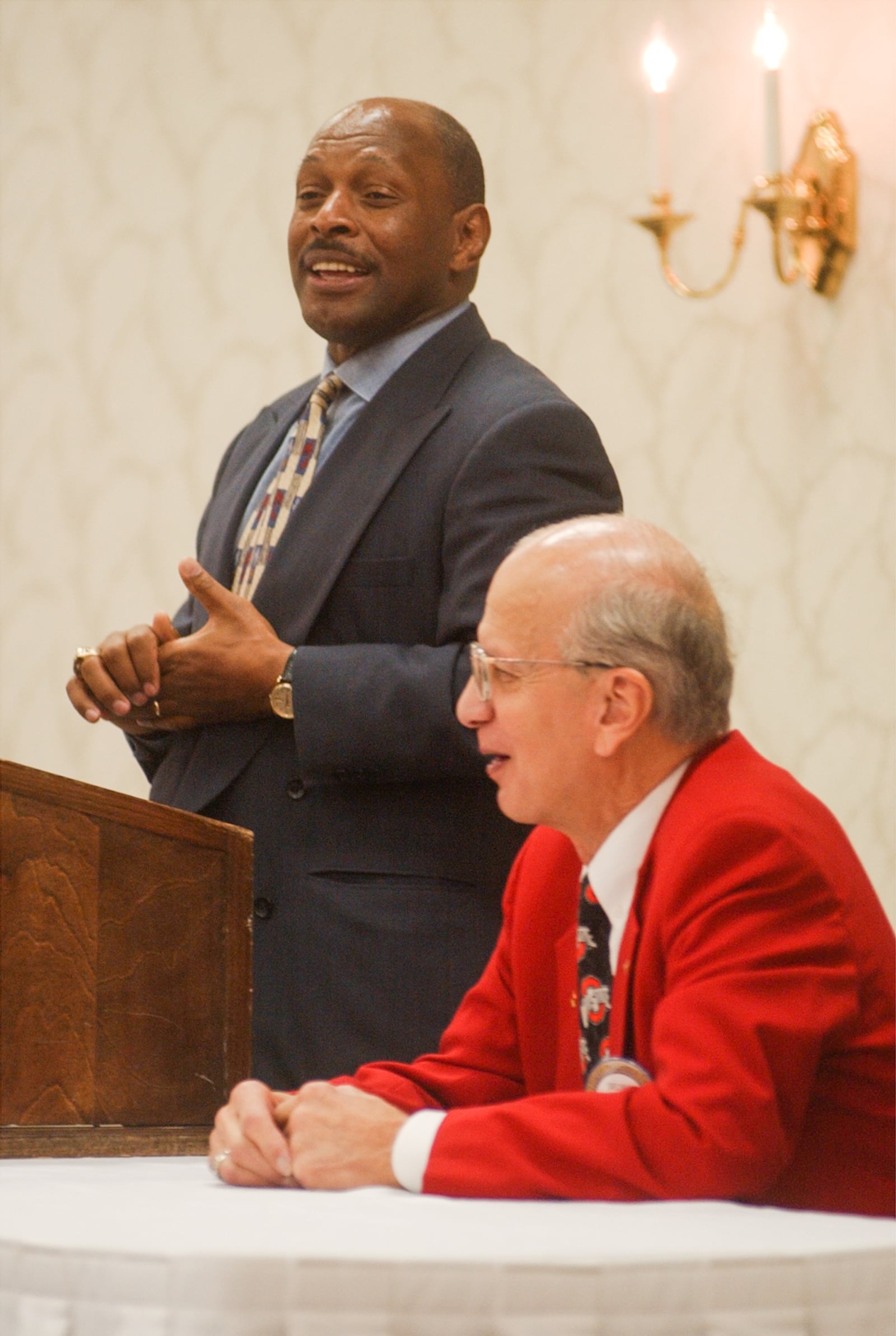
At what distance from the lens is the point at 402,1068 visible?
1536 millimetres

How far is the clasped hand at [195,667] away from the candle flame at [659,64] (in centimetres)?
130

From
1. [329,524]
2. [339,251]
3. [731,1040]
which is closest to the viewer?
[731,1040]

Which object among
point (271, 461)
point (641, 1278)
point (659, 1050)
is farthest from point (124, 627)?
point (641, 1278)

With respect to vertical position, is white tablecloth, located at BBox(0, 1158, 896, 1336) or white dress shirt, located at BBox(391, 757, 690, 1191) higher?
white dress shirt, located at BBox(391, 757, 690, 1191)

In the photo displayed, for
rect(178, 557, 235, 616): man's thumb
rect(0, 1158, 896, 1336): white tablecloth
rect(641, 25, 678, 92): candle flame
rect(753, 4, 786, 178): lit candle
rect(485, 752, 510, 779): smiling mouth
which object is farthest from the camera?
rect(641, 25, 678, 92): candle flame

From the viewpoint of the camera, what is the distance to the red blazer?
3.81 ft

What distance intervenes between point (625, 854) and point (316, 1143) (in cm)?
37

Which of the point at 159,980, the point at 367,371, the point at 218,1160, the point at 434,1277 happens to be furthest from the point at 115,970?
the point at 367,371

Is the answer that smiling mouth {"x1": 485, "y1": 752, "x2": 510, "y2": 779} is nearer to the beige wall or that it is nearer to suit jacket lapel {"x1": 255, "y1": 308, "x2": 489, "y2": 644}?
suit jacket lapel {"x1": 255, "y1": 308, "x2": 489, "y2": 644}

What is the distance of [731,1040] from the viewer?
1.18 metres

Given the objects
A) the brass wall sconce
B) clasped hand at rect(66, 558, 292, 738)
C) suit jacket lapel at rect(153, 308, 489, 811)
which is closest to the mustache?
suit jacket lapel at rect(153, 308, 489, 811)

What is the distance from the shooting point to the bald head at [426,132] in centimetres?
213

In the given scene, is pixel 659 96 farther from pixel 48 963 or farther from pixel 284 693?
pixel 48 963

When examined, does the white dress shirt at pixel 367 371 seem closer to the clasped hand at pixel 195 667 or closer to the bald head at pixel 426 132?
the bald head at pixel 426 132
